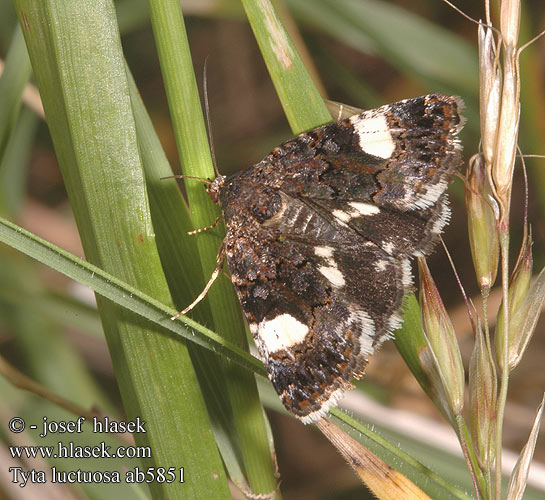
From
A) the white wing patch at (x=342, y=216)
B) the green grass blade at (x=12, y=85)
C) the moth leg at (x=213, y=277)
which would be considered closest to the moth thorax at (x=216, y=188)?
the moth leg at (x=213, y=277)

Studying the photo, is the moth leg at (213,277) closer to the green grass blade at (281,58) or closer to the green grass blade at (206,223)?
the green grass blade at (206,223)

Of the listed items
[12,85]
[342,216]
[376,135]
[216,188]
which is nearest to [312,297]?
[342,216]

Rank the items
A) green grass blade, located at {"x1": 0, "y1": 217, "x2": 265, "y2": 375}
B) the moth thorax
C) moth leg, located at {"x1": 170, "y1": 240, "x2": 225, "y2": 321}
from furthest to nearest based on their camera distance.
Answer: the moth thorax
moth leg, located at {"x1": 170, "y1": 240, "x2": 225, "y2": 321}
green grass blade, located at {"x1": 0, "y1": 217, "x2": 265, "y2": 375}

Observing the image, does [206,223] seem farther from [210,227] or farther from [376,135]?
[376,135]

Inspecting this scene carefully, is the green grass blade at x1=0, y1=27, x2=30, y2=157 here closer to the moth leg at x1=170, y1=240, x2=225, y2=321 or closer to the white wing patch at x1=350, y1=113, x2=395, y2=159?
the moth leg at x1=170, y1=240, x2=225, y2=321

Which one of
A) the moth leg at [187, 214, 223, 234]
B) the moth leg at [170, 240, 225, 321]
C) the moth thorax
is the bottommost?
the moth leg at [170, 240, 225, 321]

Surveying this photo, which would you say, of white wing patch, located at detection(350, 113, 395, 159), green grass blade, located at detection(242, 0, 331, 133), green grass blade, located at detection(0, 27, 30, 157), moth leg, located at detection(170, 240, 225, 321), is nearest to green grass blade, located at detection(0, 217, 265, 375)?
moth leg, located at detection(170, 240, 225, 321)

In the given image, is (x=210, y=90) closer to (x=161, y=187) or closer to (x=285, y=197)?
(x=285, y=197)

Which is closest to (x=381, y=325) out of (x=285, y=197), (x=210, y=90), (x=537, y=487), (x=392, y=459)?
(x=392, y=459)
